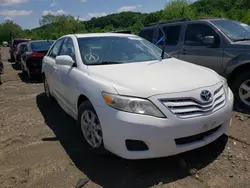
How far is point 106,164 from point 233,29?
13.8 ft

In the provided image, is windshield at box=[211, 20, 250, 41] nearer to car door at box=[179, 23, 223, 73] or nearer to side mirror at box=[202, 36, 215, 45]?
car door at box=[179, 23, 223, 73]

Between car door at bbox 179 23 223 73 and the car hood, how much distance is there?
181cm

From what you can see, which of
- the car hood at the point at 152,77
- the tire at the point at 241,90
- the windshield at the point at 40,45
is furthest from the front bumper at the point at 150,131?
the windshield at the point at 40,45

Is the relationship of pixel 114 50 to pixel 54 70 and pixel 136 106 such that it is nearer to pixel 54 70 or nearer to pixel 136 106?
pixel 54 70

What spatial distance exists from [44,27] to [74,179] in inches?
3341

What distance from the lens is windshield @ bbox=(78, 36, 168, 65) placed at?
4.12 metres

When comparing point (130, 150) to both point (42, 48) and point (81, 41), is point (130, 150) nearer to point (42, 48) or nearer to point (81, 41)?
point (81, 41)

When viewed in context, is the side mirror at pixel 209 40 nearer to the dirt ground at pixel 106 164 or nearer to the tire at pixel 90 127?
the dirt ground at pixel 106 164

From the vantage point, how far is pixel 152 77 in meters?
3.34

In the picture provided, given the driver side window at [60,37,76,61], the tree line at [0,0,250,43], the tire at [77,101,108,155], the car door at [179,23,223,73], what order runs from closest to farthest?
1. the tire at [77,101,108,155]
2. the driver side window at [60,37,76,61]
3. the car door at [179,23,223,73]
4. the tree line at [0,0,250,43]

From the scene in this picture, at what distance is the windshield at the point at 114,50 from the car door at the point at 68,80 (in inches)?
9.1

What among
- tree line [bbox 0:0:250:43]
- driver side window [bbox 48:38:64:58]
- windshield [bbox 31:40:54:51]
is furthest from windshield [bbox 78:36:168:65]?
tree line [bbox 0:0:250:43]

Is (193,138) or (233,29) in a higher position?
(233,29)

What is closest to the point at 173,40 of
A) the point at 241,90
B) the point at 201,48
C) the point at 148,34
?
the point at 201,48
